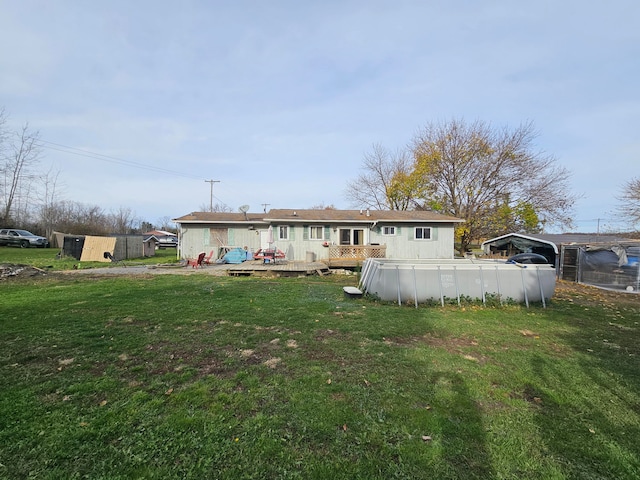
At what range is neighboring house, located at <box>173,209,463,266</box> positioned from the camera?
57.5 ft

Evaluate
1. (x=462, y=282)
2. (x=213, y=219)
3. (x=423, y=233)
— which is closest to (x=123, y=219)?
(x=213, y=219)

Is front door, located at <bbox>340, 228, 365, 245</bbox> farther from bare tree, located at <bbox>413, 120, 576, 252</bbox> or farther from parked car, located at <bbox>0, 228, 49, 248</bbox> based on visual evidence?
parked car, located at <bbox>0, 228, 49, 248</bbox>

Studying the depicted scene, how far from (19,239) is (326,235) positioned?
80.9ft

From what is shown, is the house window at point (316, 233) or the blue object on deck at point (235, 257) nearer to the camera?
the blue object on deck at point (235, 257)

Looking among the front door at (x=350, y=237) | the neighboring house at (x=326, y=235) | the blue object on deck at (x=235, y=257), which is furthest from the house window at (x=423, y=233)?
the blue object on deck at (x=235, y=257)

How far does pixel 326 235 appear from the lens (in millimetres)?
17812

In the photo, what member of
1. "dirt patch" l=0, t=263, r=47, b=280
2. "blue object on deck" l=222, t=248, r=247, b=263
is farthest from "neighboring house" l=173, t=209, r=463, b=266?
"dirt patch" l=0, t=263, r=47, b=280

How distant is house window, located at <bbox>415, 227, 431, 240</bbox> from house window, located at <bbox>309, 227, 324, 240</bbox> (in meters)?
5.76

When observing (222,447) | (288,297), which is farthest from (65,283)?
(222,447)

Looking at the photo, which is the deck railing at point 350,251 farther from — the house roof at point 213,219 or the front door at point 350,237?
the house roof at point 213,219

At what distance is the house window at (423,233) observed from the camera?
18172 mm

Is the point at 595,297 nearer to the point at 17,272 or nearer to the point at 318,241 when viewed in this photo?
the point at 318,241

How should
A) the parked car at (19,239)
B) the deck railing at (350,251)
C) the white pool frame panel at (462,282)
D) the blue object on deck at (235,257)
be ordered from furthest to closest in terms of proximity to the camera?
the parked car at (19,239), the blue object on deck at (235,257), the deck railing at (350,251), the white pool frame panel at (462,282)

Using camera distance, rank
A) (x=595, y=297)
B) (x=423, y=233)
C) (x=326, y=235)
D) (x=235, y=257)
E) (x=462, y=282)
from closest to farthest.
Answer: (x=462, y=282), (x=595, y=297), (x=235, y=257), (x=326, y=235), (x=423, y=233)
